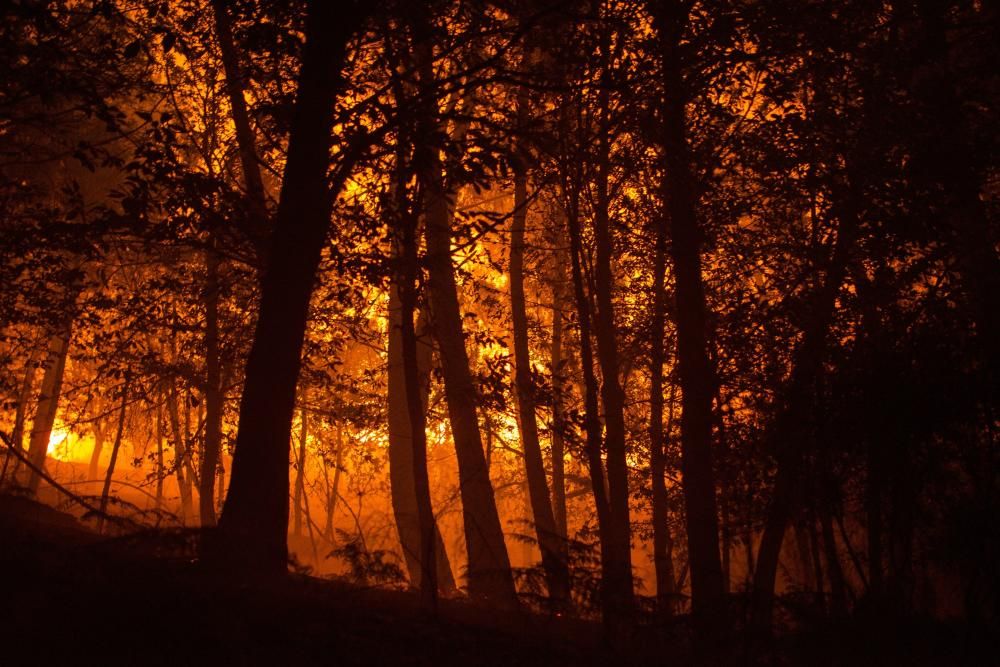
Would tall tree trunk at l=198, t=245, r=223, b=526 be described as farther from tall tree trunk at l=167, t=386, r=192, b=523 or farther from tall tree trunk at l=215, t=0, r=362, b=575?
tall tree trunk at l=215, t=0, r=362, b=575

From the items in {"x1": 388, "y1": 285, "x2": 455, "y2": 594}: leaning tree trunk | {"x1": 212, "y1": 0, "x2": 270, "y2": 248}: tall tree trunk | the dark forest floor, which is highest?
{"x1": 212, "y1": 0, "x2": 270, "y2": 248}: tall tree trunk

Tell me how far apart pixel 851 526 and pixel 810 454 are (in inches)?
342

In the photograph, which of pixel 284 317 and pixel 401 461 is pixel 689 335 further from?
pixel 401 461

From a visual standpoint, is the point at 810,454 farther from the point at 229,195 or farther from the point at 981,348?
the point at 229,195

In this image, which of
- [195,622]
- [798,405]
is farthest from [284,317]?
[798,405]

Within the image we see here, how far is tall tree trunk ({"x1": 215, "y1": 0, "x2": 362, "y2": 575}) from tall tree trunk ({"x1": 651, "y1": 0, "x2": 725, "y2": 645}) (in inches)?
142

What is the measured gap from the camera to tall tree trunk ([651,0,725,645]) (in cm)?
766

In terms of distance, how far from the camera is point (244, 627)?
459 cm

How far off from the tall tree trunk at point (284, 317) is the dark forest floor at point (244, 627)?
496mm

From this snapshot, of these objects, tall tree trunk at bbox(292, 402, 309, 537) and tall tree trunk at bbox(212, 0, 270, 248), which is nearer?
tall tree trunk at bbox(212, 0, 270, 248)

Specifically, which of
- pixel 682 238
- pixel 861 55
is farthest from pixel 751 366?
pixel 861 55

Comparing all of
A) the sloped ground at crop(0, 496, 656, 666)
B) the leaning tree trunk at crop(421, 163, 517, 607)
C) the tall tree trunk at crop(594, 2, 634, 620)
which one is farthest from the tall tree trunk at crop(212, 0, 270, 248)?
the tall tree trunk at crop(594, 2, 634, 620)

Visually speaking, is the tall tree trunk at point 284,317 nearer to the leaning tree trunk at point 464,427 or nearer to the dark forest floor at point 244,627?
the dark forest floor at point 244,627

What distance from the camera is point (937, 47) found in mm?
8359
